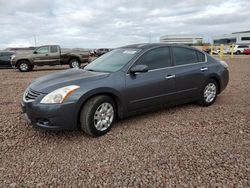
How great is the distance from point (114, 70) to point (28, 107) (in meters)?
1.55

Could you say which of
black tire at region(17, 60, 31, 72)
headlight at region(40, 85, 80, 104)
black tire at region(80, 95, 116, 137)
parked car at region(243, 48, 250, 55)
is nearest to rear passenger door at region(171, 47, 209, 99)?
black tire at region(80, 95, 116, 137)

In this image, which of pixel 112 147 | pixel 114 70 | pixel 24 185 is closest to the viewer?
pixel 24 185

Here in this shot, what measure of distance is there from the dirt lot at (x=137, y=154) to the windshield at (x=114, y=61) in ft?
3.58

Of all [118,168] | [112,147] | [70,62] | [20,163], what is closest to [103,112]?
[112,147]

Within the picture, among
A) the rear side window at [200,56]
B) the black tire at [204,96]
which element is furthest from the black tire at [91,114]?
the rear side window at [200,56]

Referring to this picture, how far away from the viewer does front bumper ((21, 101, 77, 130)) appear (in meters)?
3.22

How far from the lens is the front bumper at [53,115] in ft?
10.6

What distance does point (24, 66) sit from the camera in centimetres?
1399

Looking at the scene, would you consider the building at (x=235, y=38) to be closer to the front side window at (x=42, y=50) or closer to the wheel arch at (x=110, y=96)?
the front side window at (x=42, y=50)

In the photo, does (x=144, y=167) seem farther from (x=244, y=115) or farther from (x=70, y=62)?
(x=70, y=62)

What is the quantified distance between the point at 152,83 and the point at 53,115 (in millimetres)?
1884

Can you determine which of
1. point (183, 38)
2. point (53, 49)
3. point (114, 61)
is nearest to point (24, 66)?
point (53, 49)

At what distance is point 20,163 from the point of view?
289 cm

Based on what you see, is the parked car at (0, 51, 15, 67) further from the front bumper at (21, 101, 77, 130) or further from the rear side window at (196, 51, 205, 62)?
the rear side window at (196, 51, 205, 62)
